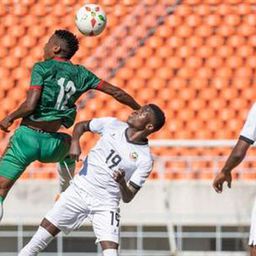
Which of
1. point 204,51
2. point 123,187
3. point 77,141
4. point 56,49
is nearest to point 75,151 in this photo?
point 77,141

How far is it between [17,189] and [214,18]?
3948 mm

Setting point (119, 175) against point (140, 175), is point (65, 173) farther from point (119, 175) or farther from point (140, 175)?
point (119, 175)

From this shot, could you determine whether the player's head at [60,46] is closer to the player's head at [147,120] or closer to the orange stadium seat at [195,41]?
the player's head at [147,120]

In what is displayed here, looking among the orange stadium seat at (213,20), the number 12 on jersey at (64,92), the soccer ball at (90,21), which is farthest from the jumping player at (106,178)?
the orange stadium seat at (213,20)

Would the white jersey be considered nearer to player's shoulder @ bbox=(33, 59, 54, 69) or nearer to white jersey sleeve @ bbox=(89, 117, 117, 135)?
white jersey sleeve @ bbox=(89, 117, 117, 135)

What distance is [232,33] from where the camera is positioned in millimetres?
13031

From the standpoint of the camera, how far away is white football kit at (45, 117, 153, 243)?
6.77 m

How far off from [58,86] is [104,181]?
2.52 ft

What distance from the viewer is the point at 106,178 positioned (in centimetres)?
684

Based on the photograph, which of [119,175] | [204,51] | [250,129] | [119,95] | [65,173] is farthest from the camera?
[204,51]

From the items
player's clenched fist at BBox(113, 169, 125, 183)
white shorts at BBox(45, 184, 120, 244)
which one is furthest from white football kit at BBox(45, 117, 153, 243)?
player's clenched fist at BBox(113, 169, 125, 183)

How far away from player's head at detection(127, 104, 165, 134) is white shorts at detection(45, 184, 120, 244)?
588 millimetres

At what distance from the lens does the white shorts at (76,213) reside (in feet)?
22.5

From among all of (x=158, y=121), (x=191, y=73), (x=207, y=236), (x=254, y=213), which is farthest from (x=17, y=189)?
(x=254, y=213)
